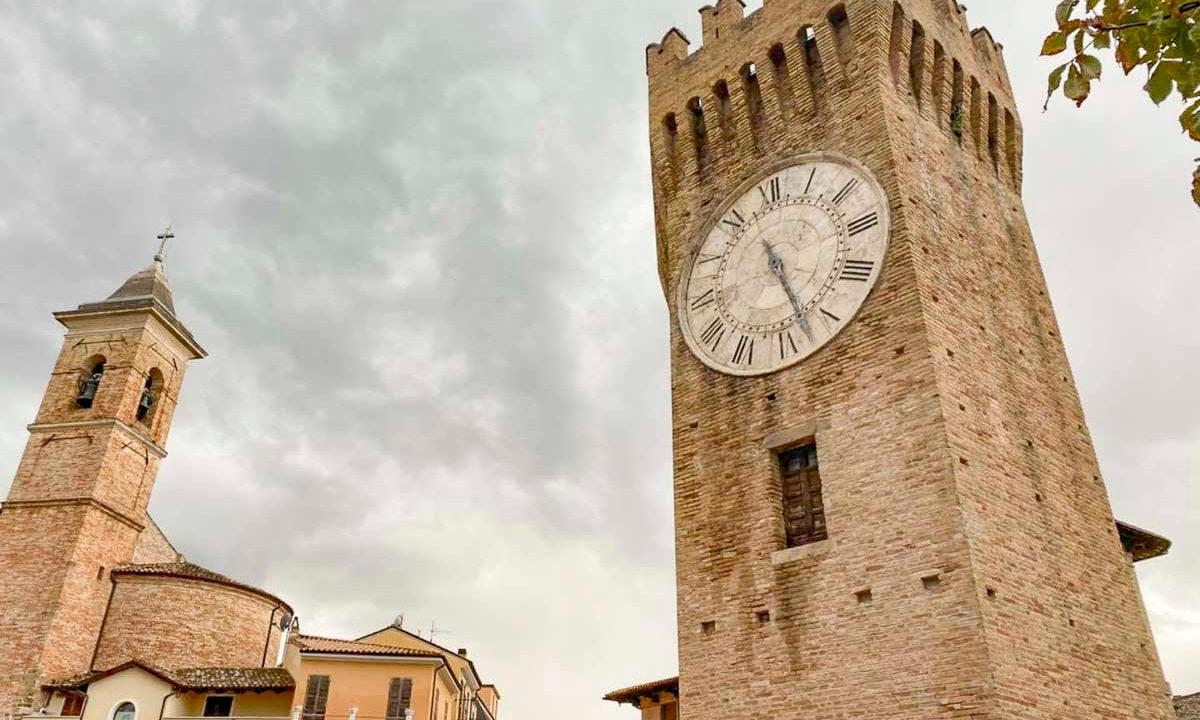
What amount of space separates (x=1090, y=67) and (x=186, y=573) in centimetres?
3123

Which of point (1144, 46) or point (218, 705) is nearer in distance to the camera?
point (1144, 46)

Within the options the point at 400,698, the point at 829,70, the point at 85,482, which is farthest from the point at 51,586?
the point at 829,70

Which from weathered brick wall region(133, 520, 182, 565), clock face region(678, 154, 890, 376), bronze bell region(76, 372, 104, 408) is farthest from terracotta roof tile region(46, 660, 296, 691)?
clock face region(678, 154, 890, 376)

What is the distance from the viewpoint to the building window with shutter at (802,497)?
1136cm

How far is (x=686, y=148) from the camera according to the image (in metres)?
15.8

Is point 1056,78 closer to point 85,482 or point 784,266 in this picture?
point 784,266

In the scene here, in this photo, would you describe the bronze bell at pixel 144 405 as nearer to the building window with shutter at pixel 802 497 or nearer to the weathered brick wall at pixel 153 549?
the weathered brick wall at pixel 153 549

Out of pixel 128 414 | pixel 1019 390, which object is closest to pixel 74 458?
pixel 128 414

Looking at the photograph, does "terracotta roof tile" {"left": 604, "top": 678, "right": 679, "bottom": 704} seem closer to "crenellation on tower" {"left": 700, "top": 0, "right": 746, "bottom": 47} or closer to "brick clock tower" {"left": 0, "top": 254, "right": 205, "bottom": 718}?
"crenellation on tower" {"left": 700, "top": 0, "right": 746, "bottom": 47}

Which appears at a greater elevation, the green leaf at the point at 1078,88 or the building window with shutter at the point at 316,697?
the building window with shutter at the point at 316,697

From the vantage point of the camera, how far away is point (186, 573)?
96.9ft

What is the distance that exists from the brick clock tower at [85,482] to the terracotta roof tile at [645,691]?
58.5 ft

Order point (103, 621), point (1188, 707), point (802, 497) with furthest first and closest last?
point (103, 621) → point (1188, 707) → point (802, 497)

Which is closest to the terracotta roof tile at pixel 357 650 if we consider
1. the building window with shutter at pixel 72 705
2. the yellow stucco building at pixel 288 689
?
the yellow stucco building at pixel 288 689
